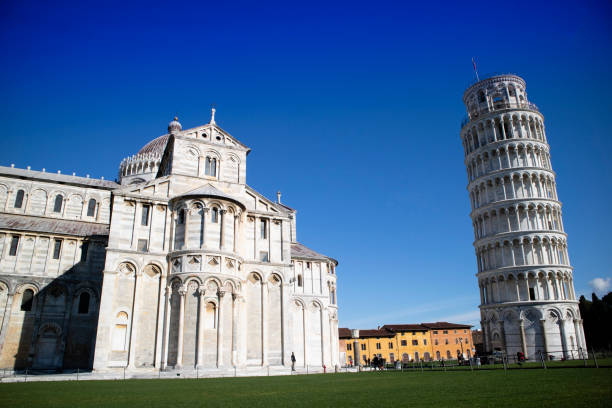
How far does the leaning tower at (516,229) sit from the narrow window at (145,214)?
123 feet

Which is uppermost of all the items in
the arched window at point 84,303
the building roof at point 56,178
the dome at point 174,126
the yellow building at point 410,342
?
the dome at point 174,126

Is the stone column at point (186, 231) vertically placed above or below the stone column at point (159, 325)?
above

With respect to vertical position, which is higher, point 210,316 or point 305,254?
point 305,254

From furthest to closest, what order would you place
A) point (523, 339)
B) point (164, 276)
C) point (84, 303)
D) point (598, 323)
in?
point (598, 323) → point (523, 339) → point (84, 303) → point (164, 276)

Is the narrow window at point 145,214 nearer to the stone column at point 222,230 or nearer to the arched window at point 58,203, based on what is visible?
the stone column at point 222,230

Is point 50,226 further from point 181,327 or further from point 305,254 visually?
point 305,254

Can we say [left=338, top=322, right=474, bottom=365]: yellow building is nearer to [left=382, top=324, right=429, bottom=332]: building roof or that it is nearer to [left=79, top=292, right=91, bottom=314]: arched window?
[left=382, top=324, right=429, bottom=332]: building roof

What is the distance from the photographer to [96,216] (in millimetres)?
43062

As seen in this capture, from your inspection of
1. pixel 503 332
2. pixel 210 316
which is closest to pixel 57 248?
pixel 210 316

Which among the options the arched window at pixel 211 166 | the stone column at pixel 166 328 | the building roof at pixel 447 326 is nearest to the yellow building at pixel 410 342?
the building roof at pixel 447 326

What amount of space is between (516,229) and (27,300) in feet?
157

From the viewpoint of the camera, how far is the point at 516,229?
154 feet

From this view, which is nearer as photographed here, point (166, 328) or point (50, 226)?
point (166, 328)

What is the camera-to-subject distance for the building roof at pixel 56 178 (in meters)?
41.5
